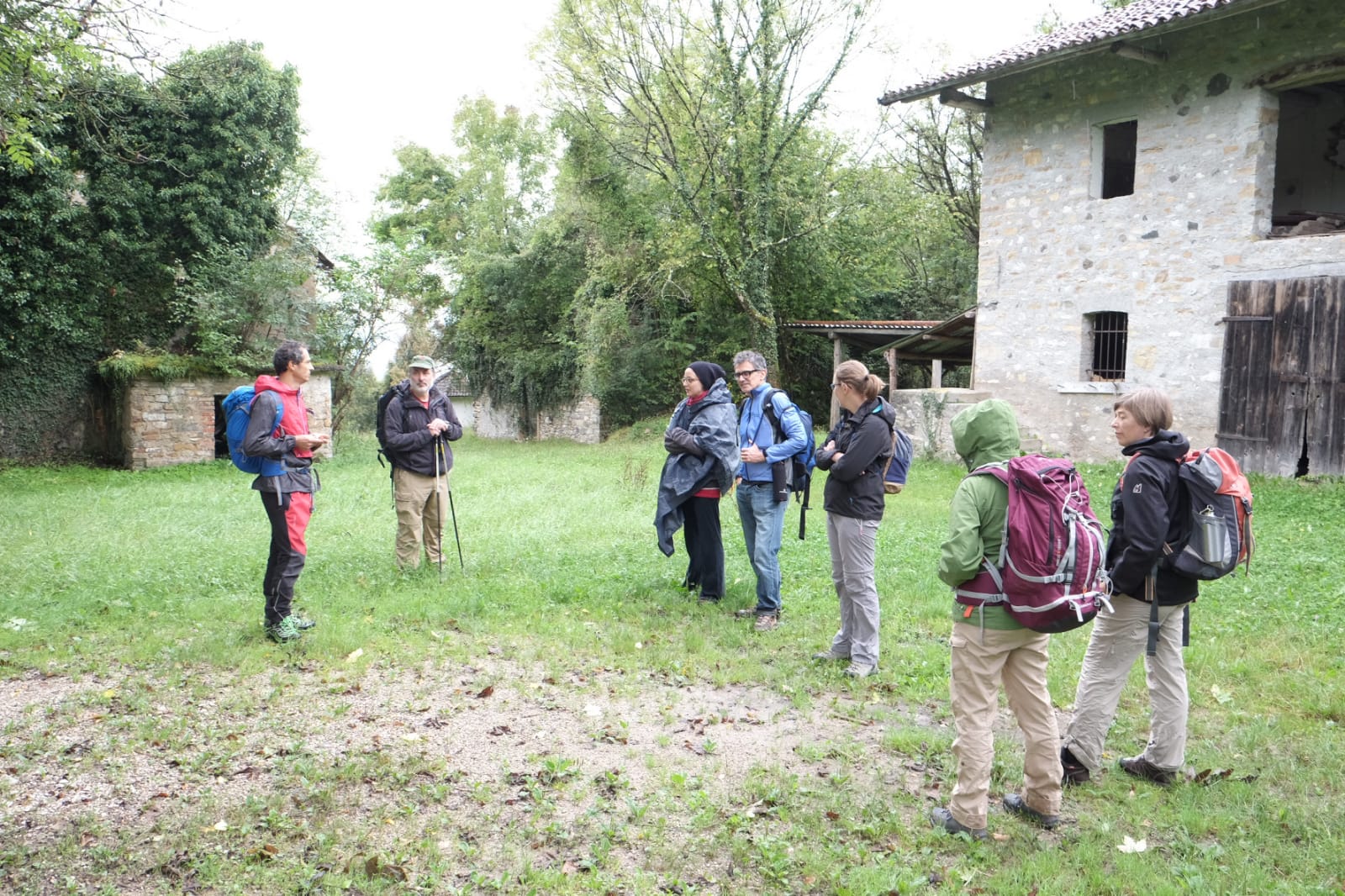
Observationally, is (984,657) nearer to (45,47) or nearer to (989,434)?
(989,434)

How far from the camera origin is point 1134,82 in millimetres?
13281

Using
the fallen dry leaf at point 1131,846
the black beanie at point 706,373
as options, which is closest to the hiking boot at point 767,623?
the black beanie at point 706,373

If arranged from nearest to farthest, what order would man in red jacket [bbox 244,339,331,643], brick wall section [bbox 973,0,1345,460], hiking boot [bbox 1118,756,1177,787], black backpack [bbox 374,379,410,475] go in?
hiking boot [bbox 1118,756,1177,787]
man in red jacket [bbox 244,339,331,643]
black backpack [bbox 374,379,410,475]
brick wall section [bbox 973,0,1345,460]

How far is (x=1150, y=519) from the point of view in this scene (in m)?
3.45

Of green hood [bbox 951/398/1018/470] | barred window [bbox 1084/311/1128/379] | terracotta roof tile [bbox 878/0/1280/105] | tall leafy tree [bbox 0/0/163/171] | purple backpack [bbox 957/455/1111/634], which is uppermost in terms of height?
terracotta roof tile [bbox 878/0/1280/105]

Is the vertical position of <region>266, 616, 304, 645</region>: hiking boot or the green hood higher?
the green hood

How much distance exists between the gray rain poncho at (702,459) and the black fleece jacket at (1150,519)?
2.80 metres

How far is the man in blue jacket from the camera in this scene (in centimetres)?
568

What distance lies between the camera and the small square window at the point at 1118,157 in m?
14.2

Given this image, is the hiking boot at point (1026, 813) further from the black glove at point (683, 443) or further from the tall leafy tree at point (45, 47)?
the tall leafy tree at point (45, 47)

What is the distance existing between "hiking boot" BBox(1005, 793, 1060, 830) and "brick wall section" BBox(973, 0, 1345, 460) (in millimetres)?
11136

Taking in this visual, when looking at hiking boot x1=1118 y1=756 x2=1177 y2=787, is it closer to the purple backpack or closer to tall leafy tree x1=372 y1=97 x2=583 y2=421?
the purple backpack

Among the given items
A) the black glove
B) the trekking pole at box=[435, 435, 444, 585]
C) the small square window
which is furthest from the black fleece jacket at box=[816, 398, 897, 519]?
the small square window

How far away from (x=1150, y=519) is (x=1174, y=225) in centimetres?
1149
